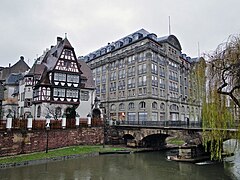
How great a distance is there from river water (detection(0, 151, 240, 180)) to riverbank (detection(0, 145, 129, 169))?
3.38 feet

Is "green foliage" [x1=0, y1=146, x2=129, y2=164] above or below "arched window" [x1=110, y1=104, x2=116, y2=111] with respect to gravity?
below

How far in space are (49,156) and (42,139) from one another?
3.09 metres

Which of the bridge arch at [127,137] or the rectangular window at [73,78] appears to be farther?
the rectangular window at [73,78]

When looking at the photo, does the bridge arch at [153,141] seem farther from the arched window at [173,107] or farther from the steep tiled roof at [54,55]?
the steep tiled roof at [54,55]

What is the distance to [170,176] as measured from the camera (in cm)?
1792

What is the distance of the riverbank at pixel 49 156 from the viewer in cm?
2069

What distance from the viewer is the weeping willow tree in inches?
548

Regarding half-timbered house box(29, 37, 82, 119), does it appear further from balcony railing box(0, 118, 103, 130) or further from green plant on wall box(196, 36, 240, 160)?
green plant on wall box(196, 36, 240, 160)

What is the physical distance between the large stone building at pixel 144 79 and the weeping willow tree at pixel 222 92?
2809 centimetres

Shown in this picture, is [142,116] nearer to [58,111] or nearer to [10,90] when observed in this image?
[58,111]

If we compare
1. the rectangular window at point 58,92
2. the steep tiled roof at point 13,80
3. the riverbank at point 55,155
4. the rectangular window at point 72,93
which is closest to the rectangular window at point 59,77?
the rectangular window at point 58,92

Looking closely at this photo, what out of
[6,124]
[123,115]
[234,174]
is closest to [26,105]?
[6,124]

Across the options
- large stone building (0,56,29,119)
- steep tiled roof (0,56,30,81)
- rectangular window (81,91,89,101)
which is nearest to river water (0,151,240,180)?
rectangular window (81,91,89,101)

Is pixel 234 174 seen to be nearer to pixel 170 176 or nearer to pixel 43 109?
pixel 170 176
